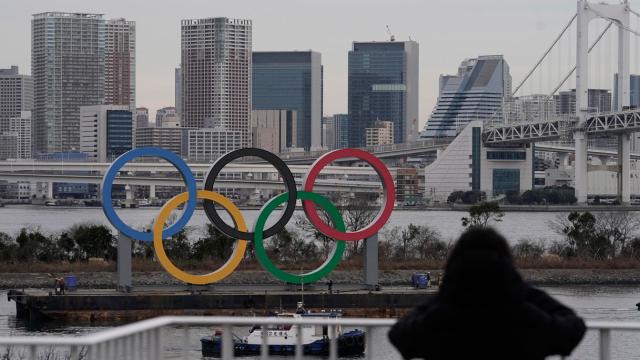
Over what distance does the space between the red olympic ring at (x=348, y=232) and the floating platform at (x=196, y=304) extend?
114 cm

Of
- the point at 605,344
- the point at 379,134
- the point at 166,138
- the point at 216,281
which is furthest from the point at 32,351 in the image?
the point at 379,134

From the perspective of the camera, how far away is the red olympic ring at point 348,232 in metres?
27.4

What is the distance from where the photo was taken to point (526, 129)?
103 metres

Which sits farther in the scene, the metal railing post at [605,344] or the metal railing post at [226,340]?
the metal railing post at [226,340]

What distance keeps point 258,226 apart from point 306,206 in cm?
101

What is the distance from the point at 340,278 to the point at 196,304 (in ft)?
37.0

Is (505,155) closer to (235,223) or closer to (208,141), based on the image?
(235,223)

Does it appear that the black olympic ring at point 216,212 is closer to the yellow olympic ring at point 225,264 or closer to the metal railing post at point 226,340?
the yellow olympic ring at point 225,264

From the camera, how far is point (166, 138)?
18475 cm

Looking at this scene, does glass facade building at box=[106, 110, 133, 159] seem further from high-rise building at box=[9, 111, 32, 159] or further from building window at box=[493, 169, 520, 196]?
building window at box=[493, 169, 520, 196]

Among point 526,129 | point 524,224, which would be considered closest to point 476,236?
point 524,224

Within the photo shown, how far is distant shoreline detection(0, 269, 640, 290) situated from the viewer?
36625 mm

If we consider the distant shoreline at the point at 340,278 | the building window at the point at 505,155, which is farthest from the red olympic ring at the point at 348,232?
the building window at the point at 505,155

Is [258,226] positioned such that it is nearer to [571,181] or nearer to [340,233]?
[340,233]
